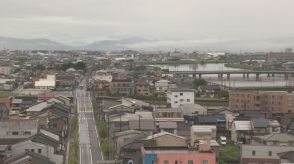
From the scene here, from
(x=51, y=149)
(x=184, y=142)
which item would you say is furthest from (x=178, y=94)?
(x=51, y=149)

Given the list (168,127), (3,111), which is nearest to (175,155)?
(168,127)

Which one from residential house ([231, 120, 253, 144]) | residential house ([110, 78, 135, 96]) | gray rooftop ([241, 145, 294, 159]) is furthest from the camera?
residential house ([110, 78, 135, 96])

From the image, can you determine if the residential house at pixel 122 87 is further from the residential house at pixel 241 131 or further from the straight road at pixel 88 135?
the residential house at pixel 241 131

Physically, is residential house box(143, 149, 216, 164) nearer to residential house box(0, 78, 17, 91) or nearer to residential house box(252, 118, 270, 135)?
residential house box(252, 118, 270, 135)

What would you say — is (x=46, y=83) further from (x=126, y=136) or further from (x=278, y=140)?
(x=278, y=140)

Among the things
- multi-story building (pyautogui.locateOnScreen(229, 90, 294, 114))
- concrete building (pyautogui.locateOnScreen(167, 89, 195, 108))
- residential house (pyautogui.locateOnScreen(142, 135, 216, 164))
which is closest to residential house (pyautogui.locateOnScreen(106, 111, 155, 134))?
residential house (pyautogui.locateOnScreen(142, 135, 216, 164))
